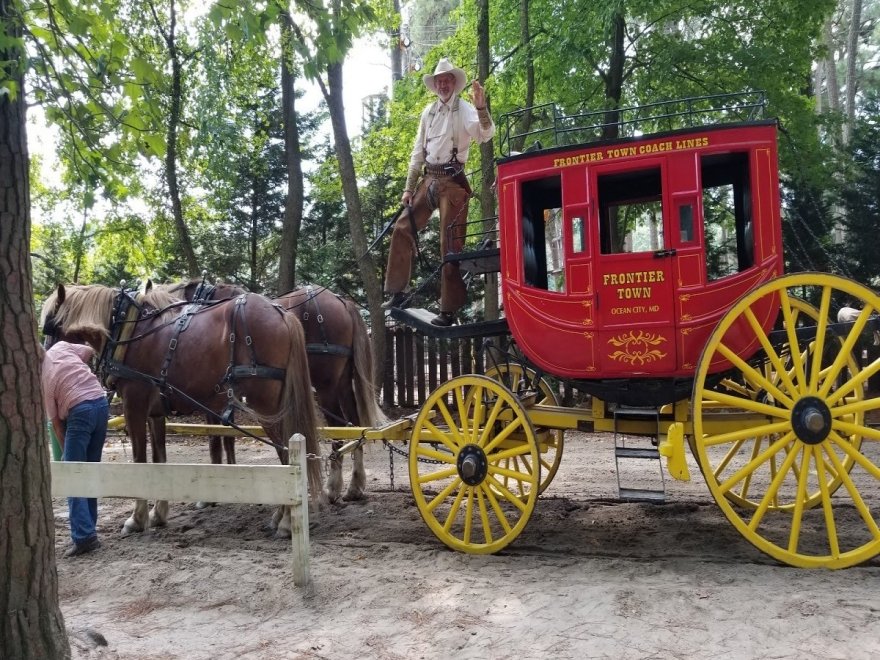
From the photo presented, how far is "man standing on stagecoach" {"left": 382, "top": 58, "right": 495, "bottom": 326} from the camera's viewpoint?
5590 millimetres

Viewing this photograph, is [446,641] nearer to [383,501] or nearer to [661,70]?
[383,501]

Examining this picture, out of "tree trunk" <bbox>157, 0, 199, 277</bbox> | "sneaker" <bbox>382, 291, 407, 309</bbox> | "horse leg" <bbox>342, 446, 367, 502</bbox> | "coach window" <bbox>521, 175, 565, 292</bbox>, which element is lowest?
"horse leg" <bbox>342, 446, 367, 502</bbox>

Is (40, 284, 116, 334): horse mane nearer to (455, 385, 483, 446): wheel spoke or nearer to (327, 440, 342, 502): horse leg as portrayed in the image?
(327, 440, 342, 502): horse leg

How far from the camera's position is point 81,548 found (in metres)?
5.29

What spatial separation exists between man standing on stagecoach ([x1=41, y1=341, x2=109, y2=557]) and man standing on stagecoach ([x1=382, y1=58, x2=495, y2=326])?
243 cm

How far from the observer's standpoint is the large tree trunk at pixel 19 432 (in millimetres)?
2771

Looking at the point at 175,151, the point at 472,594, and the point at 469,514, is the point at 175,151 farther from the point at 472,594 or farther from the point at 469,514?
the point at 472,594

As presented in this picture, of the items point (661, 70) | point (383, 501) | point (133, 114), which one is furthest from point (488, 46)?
point (133, 114)

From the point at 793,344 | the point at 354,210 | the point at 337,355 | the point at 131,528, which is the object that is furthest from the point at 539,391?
the point at 354,210

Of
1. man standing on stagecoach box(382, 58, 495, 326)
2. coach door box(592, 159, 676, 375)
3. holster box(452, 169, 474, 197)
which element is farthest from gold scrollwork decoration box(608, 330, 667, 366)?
holster box(452, 169, 474, 197)

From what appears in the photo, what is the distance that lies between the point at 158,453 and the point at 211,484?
187 centimetres

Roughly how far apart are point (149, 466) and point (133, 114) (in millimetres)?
2575

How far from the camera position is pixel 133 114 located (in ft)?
10.9

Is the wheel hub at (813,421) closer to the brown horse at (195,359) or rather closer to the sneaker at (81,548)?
the brown horse at (195,359)
